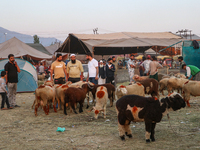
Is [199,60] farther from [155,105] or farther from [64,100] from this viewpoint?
[155,105]

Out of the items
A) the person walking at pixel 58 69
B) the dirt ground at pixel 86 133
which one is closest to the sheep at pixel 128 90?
the dirt ground at pixel 86 133

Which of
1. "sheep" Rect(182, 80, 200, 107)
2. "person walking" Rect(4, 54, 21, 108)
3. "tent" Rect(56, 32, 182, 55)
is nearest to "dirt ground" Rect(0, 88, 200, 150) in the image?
"sheep" Rect(182, 80, 200, 107)

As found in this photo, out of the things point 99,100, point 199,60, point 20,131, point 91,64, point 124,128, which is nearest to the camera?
point 124,128

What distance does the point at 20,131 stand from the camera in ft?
19.9

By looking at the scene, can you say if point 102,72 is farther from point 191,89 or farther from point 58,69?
point 191,89

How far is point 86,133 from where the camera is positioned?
5633 millimetres

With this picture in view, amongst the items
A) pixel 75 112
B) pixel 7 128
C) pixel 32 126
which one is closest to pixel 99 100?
pixel 75 112

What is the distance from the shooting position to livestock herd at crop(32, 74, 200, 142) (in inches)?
186

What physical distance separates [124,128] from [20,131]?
290cm

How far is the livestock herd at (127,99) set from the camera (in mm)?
4734

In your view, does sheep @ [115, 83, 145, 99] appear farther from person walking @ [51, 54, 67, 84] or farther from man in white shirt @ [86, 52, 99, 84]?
person walking @ [51, 54, 67, 84]

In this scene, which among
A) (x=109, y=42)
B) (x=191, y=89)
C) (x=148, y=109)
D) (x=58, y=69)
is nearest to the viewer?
(x=148, y=109)

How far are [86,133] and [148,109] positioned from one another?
1804 mm

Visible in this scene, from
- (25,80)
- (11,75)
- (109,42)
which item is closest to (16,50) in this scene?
(25,80)
